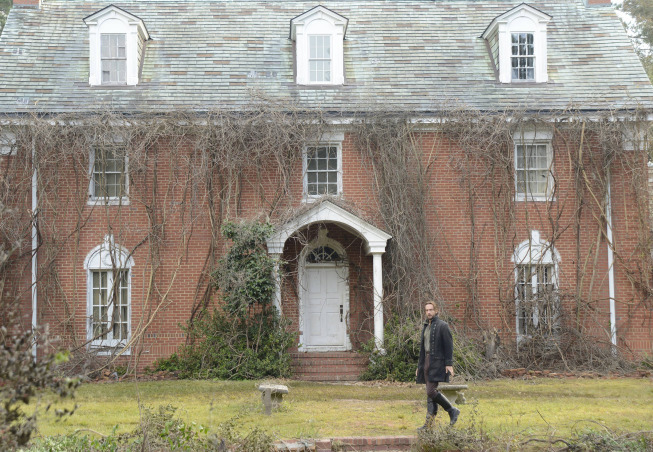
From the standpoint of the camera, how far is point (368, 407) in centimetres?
1146

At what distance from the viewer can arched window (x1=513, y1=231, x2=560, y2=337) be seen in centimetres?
1641

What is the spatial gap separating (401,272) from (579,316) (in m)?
4.19

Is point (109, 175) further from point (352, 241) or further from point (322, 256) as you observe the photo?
point (352, 241)

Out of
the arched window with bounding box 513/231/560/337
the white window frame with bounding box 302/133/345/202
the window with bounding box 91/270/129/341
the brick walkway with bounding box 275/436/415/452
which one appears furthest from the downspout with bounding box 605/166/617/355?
the window with bounding box 91/270/129/341

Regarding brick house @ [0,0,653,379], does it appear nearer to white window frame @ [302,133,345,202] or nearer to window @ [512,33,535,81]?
white window frame @ [302,133,345,202]

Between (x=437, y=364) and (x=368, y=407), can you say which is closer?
(x=437, y=364)

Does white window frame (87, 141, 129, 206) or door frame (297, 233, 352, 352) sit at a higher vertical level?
white window frame (87, 141, 129, 206)

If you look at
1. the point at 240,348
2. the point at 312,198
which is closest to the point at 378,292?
the point at 312,198

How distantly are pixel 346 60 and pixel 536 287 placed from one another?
739cm

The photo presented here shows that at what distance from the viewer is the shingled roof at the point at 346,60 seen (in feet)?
56.6

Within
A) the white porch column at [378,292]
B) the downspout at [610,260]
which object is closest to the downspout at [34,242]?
the white porch column at [378,292]

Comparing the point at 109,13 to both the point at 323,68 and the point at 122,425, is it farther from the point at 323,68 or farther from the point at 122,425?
the point at 122,425

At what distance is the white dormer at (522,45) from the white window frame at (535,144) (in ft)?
5.90

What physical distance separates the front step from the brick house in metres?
0.06
